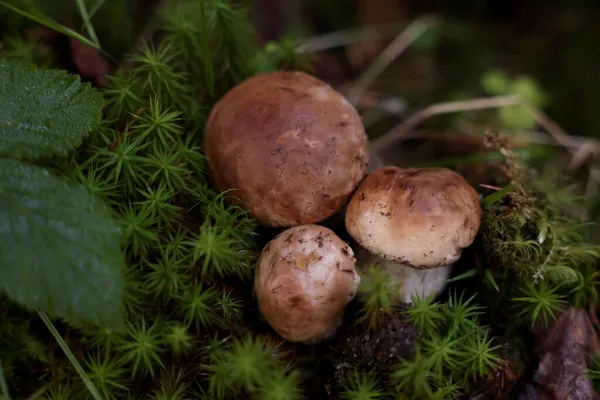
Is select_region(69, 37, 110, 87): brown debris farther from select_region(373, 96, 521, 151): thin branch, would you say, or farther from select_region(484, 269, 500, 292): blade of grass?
select_region(484, 269, 500, 292): blade of grass

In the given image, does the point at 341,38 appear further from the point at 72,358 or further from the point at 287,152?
the point at 72,358

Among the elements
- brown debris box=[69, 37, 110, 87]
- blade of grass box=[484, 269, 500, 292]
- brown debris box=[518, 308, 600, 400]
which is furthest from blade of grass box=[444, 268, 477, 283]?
brown debris box=[69, 37, 110, 87]

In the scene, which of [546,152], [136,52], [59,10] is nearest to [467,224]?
[546,152]

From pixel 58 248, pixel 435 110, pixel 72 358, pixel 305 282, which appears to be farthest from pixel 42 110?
pixel 435 110

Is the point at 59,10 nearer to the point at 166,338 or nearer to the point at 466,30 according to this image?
the point at 166,338

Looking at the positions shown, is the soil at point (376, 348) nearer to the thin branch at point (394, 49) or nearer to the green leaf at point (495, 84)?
the thin branch at point (394, 49)

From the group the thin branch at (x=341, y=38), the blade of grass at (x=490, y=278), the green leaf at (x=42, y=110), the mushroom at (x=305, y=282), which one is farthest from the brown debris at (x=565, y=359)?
the thin branch at (x=341, y=38)
